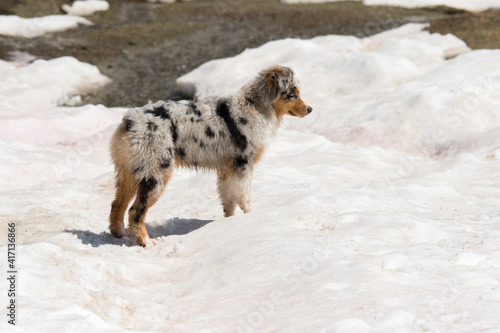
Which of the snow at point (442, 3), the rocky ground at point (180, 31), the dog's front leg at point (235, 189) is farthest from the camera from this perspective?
the snow at point (442, 3)

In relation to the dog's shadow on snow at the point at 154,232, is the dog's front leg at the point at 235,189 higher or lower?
higher

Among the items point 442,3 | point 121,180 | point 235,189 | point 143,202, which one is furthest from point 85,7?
point 143,202

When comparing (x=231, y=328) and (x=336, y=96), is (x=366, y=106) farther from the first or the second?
(x=231, y=328)

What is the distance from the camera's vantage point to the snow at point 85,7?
4066cm

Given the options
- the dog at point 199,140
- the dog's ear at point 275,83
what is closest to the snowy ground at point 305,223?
the dog at point 199,140

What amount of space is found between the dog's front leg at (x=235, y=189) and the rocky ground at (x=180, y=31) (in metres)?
15.1

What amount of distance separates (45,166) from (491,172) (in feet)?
37.7

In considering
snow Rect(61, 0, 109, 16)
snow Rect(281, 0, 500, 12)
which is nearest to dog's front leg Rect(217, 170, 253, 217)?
snow Rect(61, 0, 109, 16)

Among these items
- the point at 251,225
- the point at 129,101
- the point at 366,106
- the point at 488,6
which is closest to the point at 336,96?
the point at 366,106

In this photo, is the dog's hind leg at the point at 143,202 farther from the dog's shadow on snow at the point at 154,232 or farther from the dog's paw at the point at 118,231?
the dog's paw at the point at 118,231

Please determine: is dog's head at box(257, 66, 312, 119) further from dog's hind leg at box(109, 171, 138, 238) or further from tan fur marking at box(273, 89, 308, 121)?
dog's hind leg at box(109, 171, 138, 238)

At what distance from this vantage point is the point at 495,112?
18344mm

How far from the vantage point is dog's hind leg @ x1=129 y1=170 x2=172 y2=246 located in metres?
9.81

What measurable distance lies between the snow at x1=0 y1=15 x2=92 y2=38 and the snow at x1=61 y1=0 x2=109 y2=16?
248 centimetres
